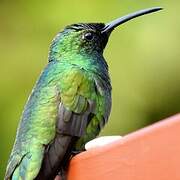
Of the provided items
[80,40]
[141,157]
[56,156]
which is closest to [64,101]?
[56,156]

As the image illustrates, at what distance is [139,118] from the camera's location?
4570 mm

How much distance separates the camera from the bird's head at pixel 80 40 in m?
3.04

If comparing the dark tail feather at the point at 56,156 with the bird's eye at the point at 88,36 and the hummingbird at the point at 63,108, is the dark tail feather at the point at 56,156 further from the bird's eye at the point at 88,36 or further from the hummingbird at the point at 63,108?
the bird's eye at the point at 88,36

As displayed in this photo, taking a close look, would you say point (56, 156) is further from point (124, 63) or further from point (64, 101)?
point (124, 63)

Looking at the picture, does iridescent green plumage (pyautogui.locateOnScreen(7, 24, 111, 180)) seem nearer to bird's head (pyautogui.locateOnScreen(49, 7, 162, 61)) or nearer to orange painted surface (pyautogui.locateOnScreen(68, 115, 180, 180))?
bird's head (pyautogui.locateOnScreen(49, 7, 162, 61))

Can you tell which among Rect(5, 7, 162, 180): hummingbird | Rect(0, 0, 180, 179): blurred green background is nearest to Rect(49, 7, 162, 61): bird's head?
Rect(5, 7, 162, 180): hummingbird

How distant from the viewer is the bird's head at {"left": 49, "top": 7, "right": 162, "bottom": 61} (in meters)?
3.04

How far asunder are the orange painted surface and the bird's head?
1.36 meters

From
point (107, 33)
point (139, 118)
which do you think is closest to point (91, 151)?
point (107, 33)

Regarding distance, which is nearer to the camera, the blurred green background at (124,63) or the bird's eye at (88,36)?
the bird's eye at (88,36)

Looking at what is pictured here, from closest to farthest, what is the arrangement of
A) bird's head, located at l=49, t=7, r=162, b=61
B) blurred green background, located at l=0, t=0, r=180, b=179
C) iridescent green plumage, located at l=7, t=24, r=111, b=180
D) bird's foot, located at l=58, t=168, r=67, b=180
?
bird's foot, located at l=58, t=168, r=67, b=180, iridescent green plumage, located at l=7, t=24, r=111, b=180, bird's head, located at l=49, t=7, r=162, b=61, blurred green background, located at l=0, t=0, r=180, b=179

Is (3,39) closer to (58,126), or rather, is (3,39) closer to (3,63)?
(3,63)

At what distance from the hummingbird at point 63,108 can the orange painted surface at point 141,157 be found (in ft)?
1.63

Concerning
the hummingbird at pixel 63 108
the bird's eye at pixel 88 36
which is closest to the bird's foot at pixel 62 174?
the hummingbird at pixel 63 108
